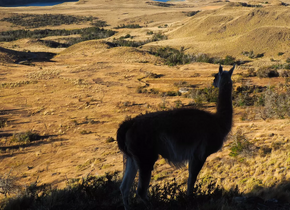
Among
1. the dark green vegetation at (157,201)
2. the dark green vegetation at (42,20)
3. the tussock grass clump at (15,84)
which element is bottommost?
the tussock grass clump at (15,84)

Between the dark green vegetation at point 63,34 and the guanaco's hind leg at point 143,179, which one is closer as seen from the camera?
the guanaco's hind leg at point 143,179

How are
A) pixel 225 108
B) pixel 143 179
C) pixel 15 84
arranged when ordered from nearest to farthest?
pixel 143 179
pixel 225 108
pixel 15 84

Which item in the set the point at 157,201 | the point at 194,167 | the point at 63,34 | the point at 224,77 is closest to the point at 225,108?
the point at 224,77

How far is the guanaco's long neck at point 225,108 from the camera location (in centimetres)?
445

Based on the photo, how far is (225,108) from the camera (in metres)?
4.52

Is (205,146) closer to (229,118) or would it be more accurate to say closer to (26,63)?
(229,118)

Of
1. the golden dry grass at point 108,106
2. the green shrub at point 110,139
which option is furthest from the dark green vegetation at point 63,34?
the green shrub at point 110,139

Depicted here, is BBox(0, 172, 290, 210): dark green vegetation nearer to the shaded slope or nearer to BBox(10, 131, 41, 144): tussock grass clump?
BBox(10, 131, 41, 144): tussock grass clump

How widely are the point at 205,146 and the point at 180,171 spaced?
4.06 metres

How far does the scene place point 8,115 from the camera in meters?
16.8

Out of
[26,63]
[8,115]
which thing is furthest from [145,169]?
[26,63]

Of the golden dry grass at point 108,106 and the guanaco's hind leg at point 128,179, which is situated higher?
the guanaco's hind leg at point 128,179

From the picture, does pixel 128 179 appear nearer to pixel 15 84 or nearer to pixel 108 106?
pixel 108 106

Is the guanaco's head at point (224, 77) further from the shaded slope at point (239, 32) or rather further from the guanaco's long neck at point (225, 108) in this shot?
the shaded slope at point (239, 32)
